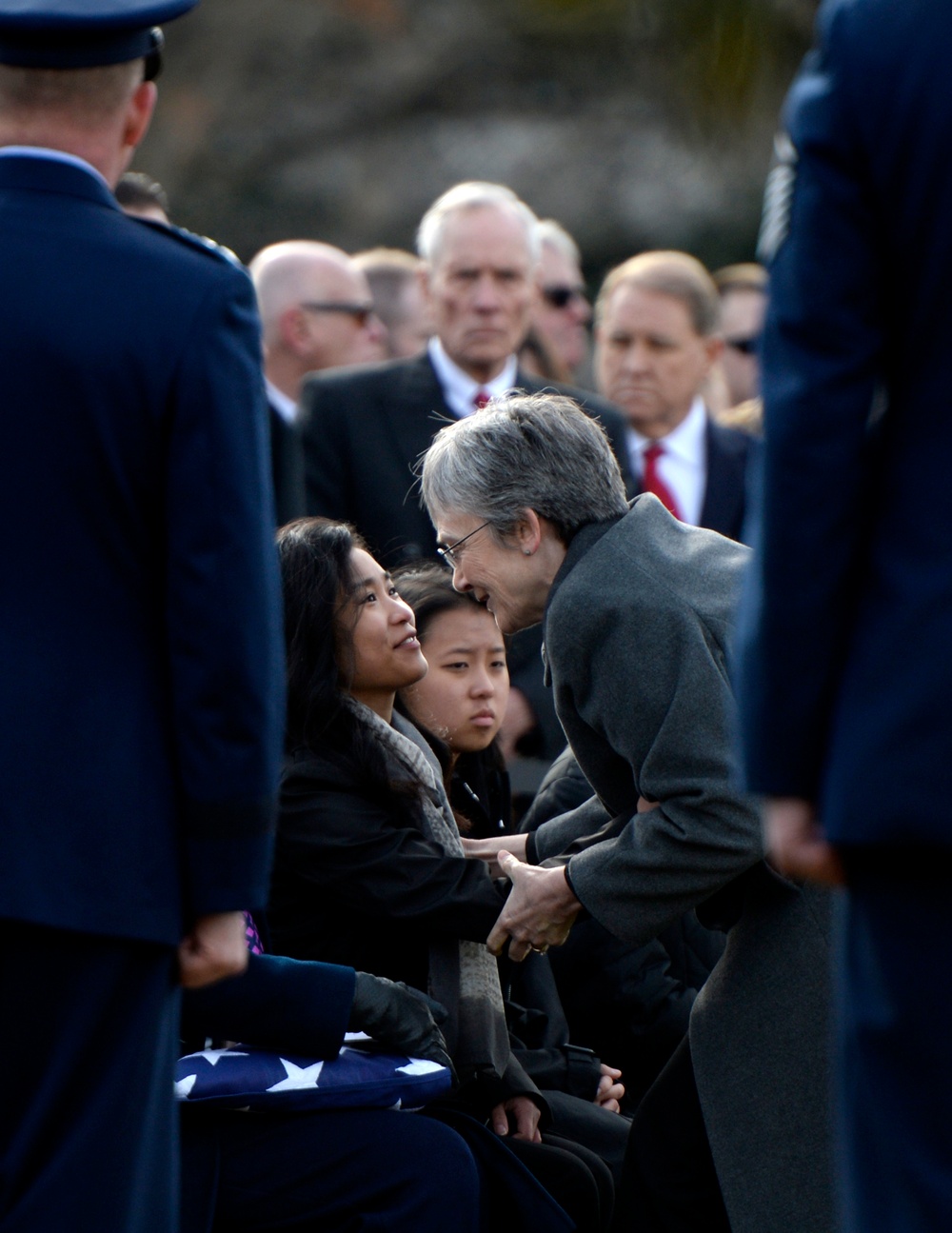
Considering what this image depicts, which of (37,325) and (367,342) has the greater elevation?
(37,325)

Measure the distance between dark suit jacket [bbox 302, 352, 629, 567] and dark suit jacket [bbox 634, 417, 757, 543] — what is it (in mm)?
644

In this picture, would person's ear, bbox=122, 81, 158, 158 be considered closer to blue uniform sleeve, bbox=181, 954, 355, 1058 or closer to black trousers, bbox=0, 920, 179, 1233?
black trousers, bbox=0, 920, 179, 1233

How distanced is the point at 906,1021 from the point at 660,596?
1.11 meters

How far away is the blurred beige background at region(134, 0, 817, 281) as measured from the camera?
48.9 ft

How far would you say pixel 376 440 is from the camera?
5125 millimetres

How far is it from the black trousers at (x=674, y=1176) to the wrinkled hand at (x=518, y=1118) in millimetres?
204

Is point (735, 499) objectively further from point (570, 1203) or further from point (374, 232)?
point (374, 232)

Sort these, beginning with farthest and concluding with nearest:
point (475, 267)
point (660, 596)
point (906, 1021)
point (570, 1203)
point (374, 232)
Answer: point (374, 232) → point (475, 267) → point (570, 1203) → point (660, 596) → point (906, 1021)

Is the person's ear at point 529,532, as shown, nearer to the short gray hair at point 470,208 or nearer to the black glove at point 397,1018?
the black glove at point 397,1018

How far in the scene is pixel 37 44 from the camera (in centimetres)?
213

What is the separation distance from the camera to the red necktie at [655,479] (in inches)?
232

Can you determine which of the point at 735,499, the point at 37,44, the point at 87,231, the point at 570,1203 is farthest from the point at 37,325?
the point at 735,499

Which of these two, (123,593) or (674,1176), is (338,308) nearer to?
(674,1176)

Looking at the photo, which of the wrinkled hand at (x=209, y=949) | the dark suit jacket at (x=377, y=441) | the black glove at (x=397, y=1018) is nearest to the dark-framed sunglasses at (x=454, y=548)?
the black glove at (x=397, y=1018)
